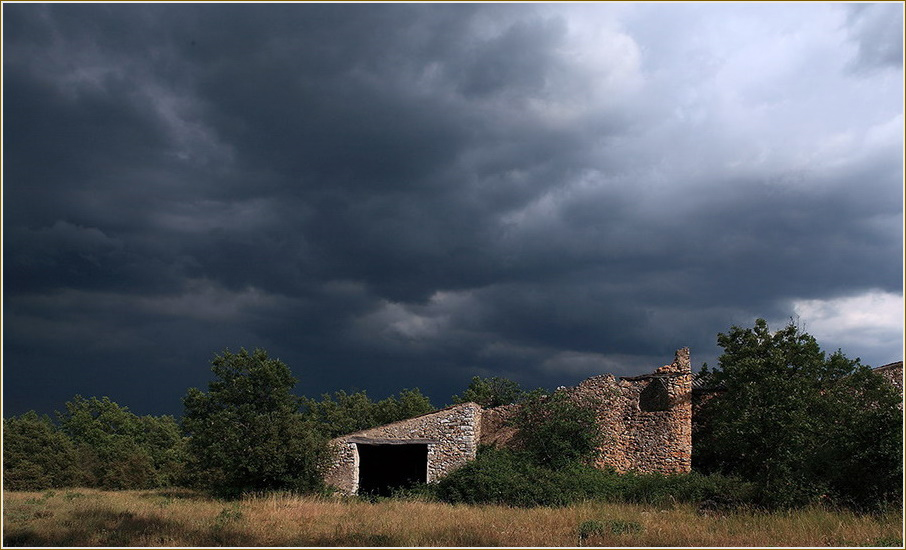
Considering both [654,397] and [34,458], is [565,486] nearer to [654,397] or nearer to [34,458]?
[654,397]

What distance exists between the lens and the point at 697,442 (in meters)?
28.4

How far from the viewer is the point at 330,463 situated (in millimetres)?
27219

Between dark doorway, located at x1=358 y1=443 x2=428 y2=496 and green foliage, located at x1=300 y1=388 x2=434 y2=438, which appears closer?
dark doorway, located at x1=358 y1=443 x2=428 y2=496

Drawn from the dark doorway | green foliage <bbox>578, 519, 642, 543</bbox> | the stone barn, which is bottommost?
the dark doorway

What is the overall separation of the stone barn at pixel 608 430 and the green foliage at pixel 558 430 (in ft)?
1.52

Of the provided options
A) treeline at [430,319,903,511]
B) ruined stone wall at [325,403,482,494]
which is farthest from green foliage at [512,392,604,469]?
ruined stone wall at [325,403,482,494]

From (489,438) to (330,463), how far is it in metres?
7.11

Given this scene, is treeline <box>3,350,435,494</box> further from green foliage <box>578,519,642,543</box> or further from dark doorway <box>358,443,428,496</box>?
green foliage <box>578,519,642,543</box>

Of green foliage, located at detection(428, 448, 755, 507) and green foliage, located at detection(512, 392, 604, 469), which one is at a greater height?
green foliage, located at detection(512, 392, 604, 469)

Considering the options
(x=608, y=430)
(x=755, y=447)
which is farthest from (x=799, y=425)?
(x=608, y=430)

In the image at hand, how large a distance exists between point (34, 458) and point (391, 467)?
65.6 ft

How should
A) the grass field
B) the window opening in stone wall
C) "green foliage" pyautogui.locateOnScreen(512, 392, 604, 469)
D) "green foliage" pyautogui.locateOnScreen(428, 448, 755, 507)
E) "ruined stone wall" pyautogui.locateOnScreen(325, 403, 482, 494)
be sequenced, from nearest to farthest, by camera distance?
the grass field → "green foliage" pyautogui.locateOnScreen(428, 448, 755, 507) → "green foliage" pyautogui.locateOnScreen(512, 392, 604, 469) → the window opening in stone wall → "ruined stone wall" pyautogui.locateOnScreen(325, 403, 482, 494)

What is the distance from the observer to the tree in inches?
1003

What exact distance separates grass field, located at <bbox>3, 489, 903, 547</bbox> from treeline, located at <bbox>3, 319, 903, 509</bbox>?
71.7 inches
